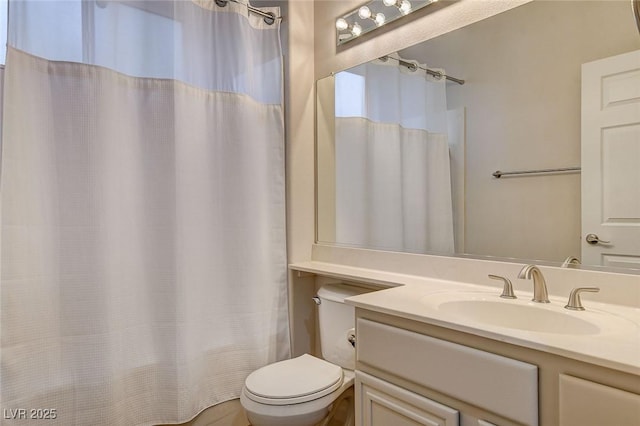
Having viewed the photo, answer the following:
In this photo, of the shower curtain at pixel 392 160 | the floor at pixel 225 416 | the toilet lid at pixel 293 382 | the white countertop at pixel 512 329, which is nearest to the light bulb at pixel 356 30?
the shower curtain at pixel 392 160

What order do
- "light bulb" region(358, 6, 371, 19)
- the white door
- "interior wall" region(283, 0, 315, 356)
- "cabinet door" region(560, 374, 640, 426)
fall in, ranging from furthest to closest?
"interior wall" region(283, 0, 315, 356) < "light bulb" region(358, 6, 371, 19) < the white door < "cabinet door" region(560, 374, 640, 426)

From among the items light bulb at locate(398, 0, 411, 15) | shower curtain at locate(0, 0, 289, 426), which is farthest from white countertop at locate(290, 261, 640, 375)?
light bulb at locate(398, 0, 411, 15)

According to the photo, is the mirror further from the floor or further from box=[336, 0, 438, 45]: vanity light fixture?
the floor

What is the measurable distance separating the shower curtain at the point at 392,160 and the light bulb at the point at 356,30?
16 centimetres

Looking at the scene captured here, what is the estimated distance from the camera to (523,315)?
117 centimetres

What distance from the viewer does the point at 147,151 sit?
5.17 ft

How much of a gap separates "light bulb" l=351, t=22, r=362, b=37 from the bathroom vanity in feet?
4.27

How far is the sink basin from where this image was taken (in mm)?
993

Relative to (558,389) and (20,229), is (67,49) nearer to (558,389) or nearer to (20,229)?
(20,229)

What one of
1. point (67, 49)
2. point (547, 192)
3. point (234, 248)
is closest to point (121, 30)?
point (67, 49)

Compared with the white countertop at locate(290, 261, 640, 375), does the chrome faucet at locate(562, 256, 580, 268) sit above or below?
above

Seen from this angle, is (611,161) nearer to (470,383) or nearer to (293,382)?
(470,383)

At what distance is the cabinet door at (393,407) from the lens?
102 centimetres

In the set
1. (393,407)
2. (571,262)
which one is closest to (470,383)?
(393,407)
